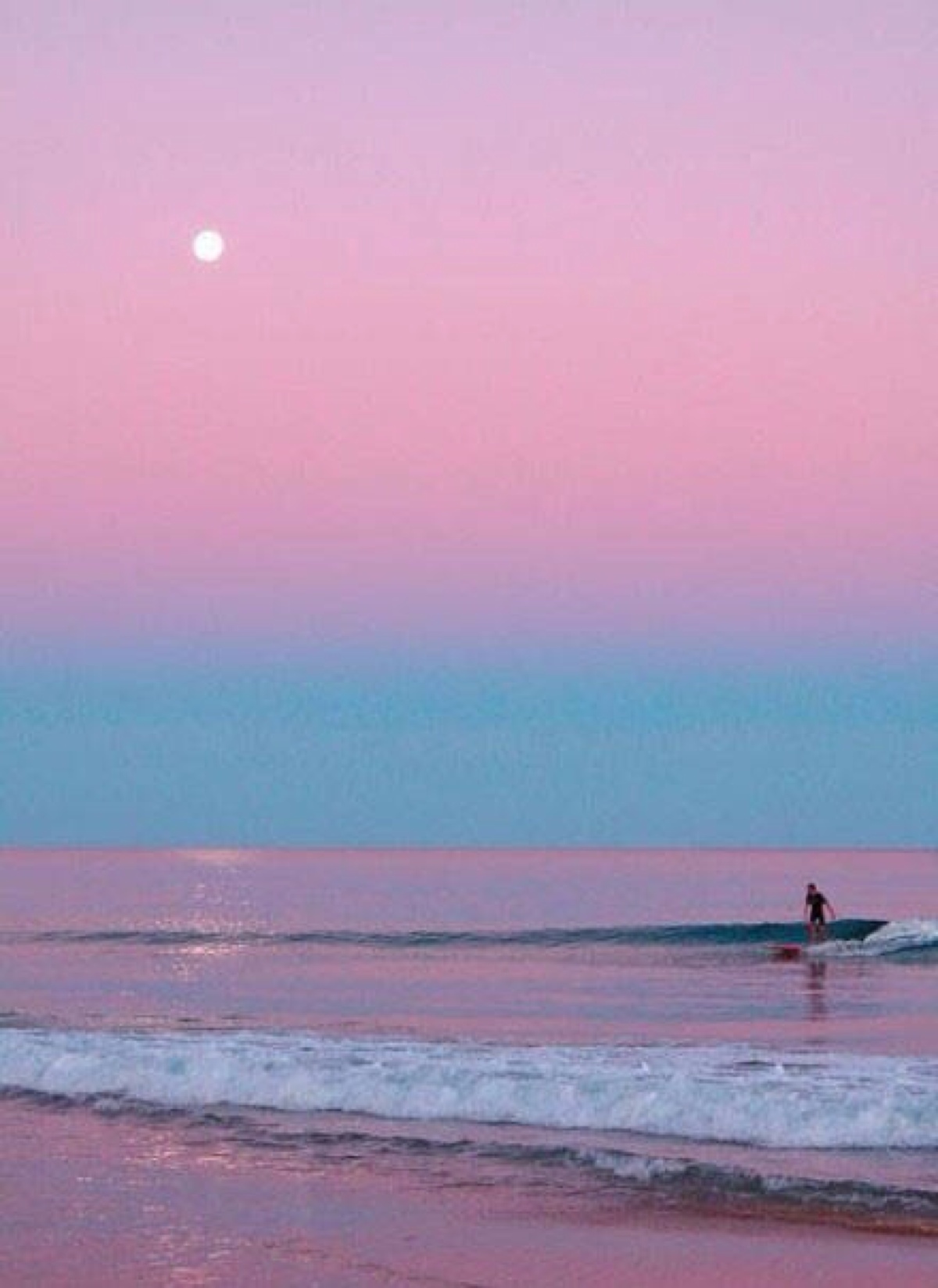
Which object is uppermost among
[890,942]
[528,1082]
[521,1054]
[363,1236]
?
[890,942]

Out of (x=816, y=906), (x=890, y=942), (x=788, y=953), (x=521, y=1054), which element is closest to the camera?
(x=521, y=1054)

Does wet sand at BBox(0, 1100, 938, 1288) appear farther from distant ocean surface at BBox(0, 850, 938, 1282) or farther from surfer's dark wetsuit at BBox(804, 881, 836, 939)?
surfer's dark wetsuit at BBox(804, 881, 836, 939)

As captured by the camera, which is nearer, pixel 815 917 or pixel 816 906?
pixel 815 917

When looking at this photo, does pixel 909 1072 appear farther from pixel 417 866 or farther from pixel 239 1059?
pixel 417 866

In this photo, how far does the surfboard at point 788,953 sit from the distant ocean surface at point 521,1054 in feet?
1.66

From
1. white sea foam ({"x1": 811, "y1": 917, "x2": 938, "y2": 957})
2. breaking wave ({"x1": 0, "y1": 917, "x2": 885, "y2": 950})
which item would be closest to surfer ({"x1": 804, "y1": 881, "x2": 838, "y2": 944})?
white sea foam ({"x1": 811, "y1": 917, "x2": 938, "y2": 957})

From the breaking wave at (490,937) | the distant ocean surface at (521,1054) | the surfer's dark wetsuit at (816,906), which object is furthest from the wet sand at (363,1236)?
the breaking wave at (490,937)

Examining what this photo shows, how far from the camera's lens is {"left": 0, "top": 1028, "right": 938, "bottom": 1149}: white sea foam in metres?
18.7

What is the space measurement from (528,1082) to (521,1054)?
2605 millimetres

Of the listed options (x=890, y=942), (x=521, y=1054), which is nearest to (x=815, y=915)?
(x=890, y=942)

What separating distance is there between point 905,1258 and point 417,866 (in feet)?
471

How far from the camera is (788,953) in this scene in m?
46.5

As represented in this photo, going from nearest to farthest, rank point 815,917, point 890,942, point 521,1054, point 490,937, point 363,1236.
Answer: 1. point 363,1236
2. point 521,1054
3. point 890,942
4. point 815,917
5. point 490,937

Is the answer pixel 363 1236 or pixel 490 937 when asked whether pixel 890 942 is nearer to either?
pixel 490 937
